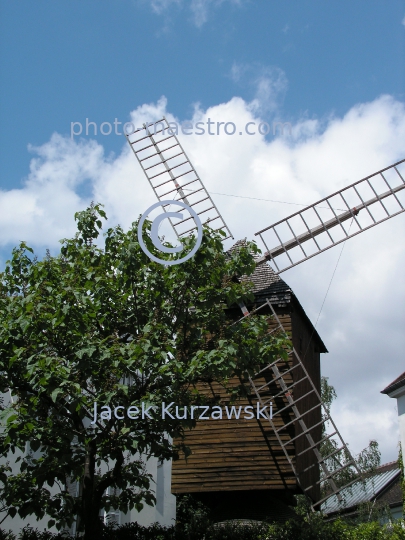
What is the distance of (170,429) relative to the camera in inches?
399

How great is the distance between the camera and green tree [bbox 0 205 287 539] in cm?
959

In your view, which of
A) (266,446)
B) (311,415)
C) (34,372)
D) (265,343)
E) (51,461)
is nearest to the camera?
(34,372)

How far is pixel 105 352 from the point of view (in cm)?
942

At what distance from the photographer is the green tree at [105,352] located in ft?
31.5

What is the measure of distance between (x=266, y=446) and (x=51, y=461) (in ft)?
20.1

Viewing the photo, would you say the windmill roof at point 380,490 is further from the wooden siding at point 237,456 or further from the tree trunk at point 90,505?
the tree trunk at point 90,505

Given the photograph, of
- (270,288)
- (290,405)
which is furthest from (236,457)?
(270,288)

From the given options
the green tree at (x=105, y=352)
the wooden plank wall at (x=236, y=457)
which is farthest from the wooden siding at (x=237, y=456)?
the green tree at (x=105, y=352)

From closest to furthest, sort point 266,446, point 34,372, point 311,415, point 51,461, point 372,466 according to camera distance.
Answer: point 34,372 < point 51,461 < point 266,446 < point 311,415 < point 372,466

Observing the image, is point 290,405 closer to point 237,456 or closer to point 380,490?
point 237,456

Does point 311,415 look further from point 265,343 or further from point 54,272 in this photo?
point 54,272

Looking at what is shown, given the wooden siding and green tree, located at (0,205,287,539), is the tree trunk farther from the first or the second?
the wooden siding

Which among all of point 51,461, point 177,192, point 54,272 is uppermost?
point 177,192

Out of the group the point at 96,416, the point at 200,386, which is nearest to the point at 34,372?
the point at 96,416
